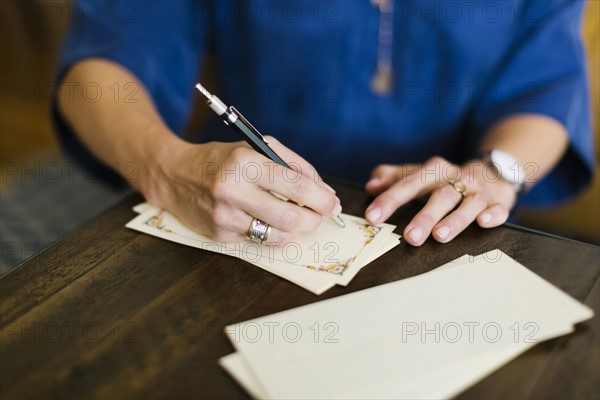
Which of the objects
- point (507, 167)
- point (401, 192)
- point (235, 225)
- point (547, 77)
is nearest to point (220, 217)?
point (235, 225)

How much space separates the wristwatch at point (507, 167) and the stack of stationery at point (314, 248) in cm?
29

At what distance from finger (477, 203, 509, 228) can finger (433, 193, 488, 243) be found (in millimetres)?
10

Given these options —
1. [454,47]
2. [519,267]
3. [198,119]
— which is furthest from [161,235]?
[198,119]

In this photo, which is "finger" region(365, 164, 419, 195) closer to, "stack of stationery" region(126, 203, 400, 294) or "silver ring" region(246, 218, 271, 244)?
"stack of stationery" region(126, 203, 400, 294)

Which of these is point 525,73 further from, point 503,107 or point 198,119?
point 198,119

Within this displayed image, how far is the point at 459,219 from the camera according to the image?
733 mm

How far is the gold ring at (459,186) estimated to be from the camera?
0.81 m

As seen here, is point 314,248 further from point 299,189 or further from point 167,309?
point 167,309

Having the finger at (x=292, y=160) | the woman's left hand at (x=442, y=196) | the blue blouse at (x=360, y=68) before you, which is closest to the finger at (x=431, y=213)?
the woman's left hand at (x=442, y=196)

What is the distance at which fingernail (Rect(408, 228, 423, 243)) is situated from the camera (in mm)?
699

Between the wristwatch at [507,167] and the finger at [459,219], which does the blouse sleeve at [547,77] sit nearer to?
the wristwatch at [507,167]

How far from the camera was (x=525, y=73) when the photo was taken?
1.12 meters

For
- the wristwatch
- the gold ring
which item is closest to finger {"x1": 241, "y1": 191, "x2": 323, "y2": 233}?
the gold ring

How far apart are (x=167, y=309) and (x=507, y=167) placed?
0.58m
